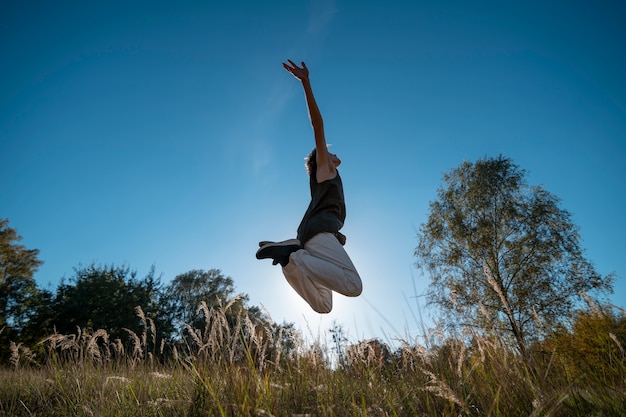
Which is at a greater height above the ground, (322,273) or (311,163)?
(311,163)

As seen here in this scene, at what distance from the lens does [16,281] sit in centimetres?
2345

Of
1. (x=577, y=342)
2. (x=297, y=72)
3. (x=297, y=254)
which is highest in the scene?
(x=297, y=72)

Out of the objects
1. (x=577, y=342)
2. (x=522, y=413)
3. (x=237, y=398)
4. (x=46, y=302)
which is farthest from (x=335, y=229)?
(x=46, y=302)

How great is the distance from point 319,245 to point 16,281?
2857 cm

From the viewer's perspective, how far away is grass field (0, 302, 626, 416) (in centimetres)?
197

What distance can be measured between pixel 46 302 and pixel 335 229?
22467 millimetres

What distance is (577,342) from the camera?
5562 mm

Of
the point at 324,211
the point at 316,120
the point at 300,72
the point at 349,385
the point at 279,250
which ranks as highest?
the point at 300,72

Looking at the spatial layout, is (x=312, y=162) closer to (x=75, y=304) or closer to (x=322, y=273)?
(x=322, y=273)

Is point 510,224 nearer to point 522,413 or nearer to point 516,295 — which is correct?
point 516,295

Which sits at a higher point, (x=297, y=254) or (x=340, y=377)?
(x=297, y=254)

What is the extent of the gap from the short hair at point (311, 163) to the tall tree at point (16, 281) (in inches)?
859

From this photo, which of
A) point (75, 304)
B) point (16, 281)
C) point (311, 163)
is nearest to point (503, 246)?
point (311, 163)

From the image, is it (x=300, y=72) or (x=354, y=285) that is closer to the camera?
(x=354, y=285)
